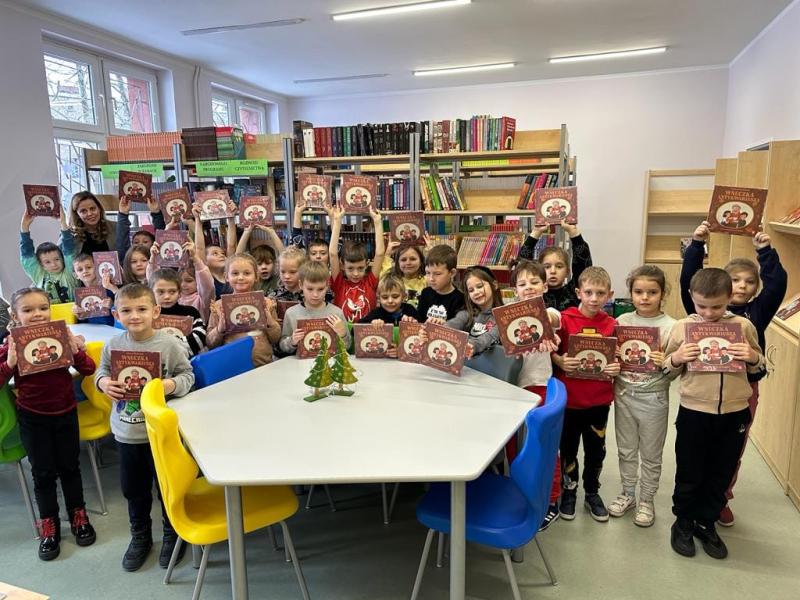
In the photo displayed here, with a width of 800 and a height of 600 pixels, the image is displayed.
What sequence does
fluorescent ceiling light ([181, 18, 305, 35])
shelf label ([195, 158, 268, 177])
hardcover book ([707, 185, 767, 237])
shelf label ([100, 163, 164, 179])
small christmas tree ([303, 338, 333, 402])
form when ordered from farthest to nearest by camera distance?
fluorescent ceiling light ([181, 18, 305, 35]), shelf label ([100, 163, 164, 179]), shelf label ([195, 158, 268, 177]), hardcover book ([707, 185, 767, 237]), small christmas tree ([303, 338, 333, 402])

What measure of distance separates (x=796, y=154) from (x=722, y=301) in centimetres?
173

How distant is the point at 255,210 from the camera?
3.55m

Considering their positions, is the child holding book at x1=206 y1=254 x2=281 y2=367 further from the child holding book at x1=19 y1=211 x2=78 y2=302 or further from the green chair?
the child holding book at x1=19 y1=211 x2=78 y2=302

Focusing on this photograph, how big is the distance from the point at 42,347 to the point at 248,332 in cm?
91

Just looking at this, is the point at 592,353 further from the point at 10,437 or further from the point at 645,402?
the point at 10,437

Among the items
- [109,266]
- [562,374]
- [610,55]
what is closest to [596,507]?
[562,374]

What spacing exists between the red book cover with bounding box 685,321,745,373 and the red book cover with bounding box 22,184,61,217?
3.94 metres

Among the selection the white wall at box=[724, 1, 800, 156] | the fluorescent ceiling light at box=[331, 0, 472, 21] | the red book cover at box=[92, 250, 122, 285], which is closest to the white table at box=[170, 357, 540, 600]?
the red book cover at box=[92, 250, 122, 285]

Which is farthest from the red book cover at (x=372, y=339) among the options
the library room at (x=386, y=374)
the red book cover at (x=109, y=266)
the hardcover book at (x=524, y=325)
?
the red book cover at (x=109, y=266)

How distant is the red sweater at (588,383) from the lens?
250 cm

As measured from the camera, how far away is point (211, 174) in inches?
183

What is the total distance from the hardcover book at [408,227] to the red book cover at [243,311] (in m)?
1.11

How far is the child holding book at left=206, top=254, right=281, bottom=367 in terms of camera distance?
8.98ft

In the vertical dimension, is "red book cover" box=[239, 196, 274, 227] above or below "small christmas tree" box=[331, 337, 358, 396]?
above
